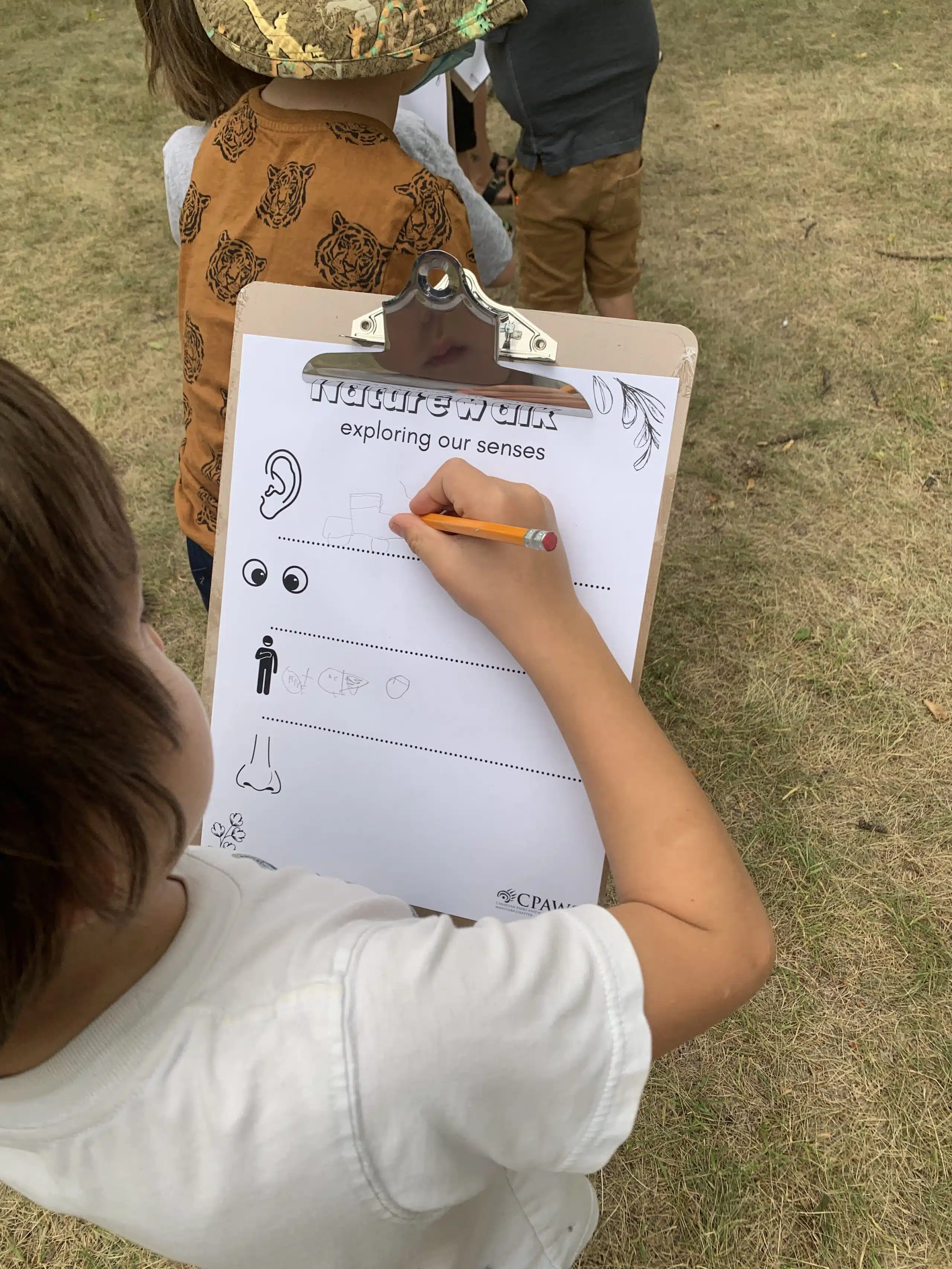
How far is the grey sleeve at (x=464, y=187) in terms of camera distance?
1.20 metres

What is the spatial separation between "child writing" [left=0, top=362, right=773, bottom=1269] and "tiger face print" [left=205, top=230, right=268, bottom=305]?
19.8 inches

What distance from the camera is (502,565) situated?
28.1 inches

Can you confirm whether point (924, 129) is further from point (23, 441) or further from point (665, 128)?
point (23, 441)

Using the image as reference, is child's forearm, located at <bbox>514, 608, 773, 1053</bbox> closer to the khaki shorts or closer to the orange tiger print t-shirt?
the orange tiger print t-shirt

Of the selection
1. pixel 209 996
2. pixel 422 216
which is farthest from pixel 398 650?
pixel 422 216

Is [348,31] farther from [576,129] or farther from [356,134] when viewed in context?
[576,129]

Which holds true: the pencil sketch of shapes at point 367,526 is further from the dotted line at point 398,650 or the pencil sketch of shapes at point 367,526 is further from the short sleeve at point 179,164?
the short sleeve at point 179,164

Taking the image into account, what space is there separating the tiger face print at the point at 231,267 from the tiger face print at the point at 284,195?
0.04 m

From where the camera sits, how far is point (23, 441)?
440mm

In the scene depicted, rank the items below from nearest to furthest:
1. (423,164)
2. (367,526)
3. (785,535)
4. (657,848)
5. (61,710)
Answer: (61,710) → (657,848) → (367,526) → (423,164) → (785,535)

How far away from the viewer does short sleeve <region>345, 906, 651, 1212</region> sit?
19.2 inches

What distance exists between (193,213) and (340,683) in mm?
591

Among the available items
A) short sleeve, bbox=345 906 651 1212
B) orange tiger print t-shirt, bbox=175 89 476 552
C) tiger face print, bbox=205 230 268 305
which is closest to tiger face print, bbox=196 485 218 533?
orange tiger print t-shirt, bbox=175 89 476 552

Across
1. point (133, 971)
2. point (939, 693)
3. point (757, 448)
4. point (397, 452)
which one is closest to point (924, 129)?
point (757, 448)
